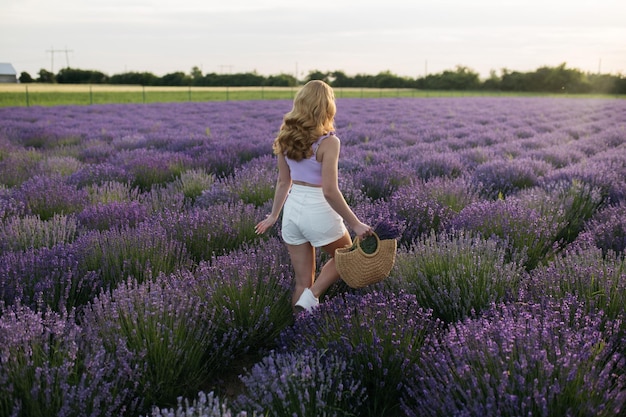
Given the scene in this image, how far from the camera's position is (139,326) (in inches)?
94.3

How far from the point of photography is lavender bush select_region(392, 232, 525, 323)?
2.80m

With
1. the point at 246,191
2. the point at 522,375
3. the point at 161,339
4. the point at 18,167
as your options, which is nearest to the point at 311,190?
the point at 161,339

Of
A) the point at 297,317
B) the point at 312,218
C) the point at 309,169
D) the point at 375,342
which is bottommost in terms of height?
the point at 297,317

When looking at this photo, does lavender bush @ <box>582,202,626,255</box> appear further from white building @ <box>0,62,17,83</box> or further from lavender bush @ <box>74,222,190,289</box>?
white building @ <box>0,62,17,83</box>

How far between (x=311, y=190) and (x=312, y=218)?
0.51 ft

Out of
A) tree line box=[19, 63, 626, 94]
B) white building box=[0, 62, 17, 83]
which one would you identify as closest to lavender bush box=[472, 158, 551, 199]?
tree line box=[19, 63, 626, 94]

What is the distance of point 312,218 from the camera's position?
2.92 metres

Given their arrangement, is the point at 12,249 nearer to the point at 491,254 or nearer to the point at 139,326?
the point at 139,326

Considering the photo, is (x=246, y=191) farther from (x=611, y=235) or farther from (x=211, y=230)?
(x=611, y=235)

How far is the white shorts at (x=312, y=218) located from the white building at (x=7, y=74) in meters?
87.8

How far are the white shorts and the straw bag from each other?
0.68ft

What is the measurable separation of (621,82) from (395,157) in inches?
2515

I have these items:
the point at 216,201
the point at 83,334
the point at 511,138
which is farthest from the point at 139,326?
the point at 511,138

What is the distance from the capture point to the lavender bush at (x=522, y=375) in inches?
67.2
